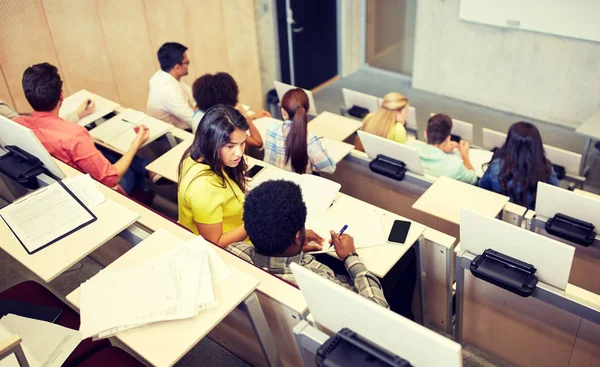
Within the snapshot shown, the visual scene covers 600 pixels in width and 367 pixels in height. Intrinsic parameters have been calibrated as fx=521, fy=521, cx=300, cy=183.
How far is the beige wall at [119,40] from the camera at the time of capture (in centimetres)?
372

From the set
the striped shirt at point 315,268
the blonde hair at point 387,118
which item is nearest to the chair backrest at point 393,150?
the blonde hair at point 387,118

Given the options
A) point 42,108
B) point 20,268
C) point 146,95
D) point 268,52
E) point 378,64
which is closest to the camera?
point 42,108

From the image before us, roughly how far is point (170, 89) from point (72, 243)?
1995 millimetres

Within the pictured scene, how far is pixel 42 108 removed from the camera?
9.24 feet

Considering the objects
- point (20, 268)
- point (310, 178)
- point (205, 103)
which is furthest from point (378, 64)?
point (20, 268)

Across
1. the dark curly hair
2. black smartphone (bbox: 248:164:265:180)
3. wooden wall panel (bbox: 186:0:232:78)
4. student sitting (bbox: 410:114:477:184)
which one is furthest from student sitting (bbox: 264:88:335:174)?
wooden wall panel (bbox: 186:0:232:78)

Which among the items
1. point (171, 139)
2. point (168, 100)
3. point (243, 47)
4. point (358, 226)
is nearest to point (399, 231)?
point (358, 226)

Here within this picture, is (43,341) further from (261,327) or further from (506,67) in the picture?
(506,67)

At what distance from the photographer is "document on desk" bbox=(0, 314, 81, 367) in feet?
5.71

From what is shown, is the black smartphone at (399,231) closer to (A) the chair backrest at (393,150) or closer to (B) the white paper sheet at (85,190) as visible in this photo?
(A) the chair backrest at (393,150)

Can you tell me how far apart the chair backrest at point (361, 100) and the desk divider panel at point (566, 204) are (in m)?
2.08

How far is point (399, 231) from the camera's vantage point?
2.36m

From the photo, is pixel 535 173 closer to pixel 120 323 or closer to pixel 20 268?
pixel 120 323

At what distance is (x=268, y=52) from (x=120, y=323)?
14.1ft
